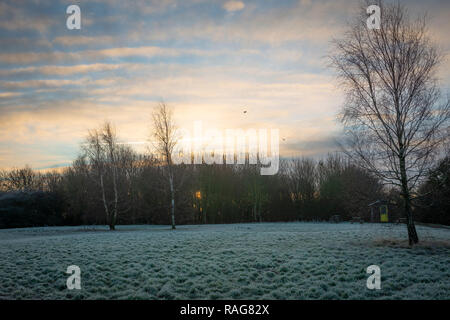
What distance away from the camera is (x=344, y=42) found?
15727mm

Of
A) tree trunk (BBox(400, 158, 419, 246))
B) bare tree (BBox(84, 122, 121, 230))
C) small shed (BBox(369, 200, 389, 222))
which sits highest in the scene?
bare tree (BBox(84, 122, 121, 230))

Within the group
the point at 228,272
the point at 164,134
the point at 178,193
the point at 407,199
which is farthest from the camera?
the point at 178,193

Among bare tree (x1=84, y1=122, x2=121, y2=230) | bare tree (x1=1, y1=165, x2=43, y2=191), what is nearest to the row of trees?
bare tree (x1=84, y1=122, x2=121, y2=230)

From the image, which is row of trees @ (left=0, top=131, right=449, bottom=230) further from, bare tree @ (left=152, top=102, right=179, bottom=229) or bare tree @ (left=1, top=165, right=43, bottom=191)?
bare tree @ (left=1, top=165, right=43, bottom=191)

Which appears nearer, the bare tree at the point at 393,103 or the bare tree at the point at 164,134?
the bare tree at the point at 393,103

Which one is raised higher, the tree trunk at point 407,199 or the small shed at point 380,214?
the tree trunk at point 407,199

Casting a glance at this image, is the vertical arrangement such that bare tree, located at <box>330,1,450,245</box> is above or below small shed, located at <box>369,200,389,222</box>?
above

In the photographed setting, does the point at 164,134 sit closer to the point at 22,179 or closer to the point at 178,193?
the point at 178,193

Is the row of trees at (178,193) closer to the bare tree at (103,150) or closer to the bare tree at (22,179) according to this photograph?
the bare tree at (103,150)

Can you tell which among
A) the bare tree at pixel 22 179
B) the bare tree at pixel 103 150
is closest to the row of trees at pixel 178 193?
the bare tree at pixel 103 150

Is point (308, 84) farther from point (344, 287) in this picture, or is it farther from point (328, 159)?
point (328, 159)

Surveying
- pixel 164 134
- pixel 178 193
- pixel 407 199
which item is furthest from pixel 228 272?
pixel 178 193

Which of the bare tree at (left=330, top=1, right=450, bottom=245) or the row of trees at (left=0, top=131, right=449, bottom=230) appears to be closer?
the bare tree at (left=330, top=1, right=450, bottom=245)
